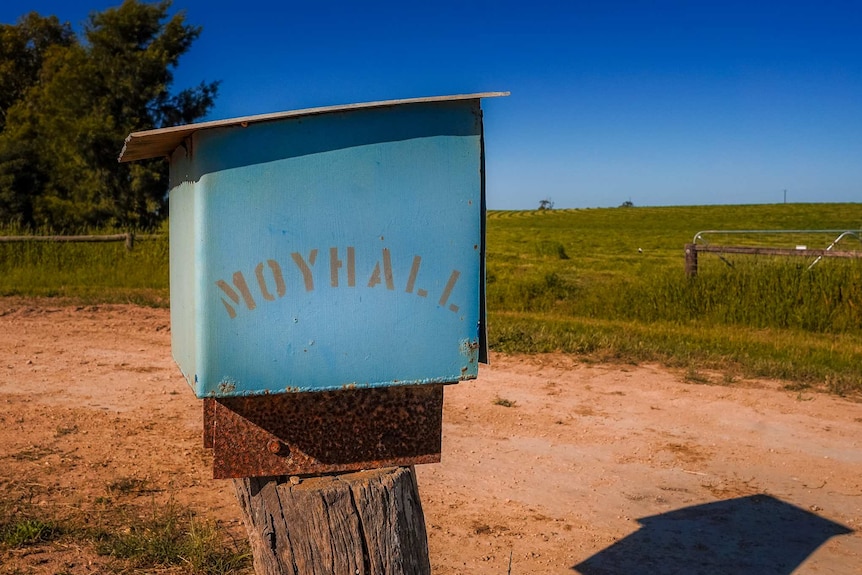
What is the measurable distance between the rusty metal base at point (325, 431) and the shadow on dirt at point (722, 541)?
1.66 m

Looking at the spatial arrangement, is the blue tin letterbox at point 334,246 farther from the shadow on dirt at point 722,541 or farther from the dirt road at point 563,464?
the shadow on dirt at point 722,541

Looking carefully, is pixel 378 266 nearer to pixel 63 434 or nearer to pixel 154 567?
pixel 154 567

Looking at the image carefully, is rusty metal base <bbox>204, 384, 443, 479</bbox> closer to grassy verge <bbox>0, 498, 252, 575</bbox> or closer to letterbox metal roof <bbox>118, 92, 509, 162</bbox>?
letterbox metal roof <bbox>118, 92, 509, 162</bbox>

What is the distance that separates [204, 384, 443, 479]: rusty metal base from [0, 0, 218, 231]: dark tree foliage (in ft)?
75.2

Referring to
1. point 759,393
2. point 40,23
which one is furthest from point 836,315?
point 40,23

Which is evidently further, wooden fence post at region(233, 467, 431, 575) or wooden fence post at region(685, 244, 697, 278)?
wooden fence post at region(685, 244, 697, 278)

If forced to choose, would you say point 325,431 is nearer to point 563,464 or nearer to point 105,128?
point 563,464

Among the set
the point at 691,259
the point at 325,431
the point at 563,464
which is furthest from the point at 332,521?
the point at 691,259

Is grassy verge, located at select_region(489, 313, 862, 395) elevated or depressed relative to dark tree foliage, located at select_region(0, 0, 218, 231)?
depressed

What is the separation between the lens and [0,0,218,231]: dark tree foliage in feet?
77.4

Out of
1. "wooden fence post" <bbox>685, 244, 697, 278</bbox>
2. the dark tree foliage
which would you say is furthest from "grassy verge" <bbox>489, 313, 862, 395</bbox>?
the dark tree foliage

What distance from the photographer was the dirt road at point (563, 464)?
11.6 feet

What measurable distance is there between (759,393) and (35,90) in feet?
106

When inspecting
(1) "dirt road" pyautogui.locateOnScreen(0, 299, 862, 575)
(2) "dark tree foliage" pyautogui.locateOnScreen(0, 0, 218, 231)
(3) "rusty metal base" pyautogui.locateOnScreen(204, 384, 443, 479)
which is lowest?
(1) "dirt road" pyautogui.locateOnScreen(0, 299, 862, 575)
